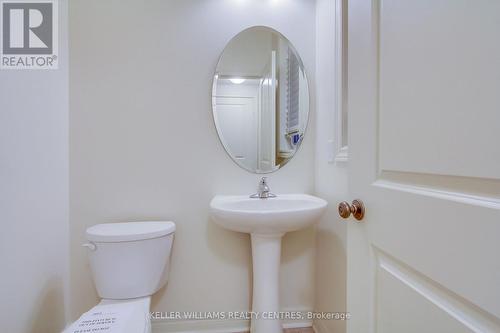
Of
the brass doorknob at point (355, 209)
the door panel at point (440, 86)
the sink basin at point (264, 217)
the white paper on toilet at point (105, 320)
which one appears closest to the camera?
the door panel at point (440, 86)

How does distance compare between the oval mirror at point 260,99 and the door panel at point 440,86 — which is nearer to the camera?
the door panel at point 440,86

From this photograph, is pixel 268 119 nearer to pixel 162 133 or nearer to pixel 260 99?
pixel 260 99

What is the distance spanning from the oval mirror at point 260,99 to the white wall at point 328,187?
0.44ft

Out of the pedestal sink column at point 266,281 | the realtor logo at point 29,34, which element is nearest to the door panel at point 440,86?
the pedestal sink column at point 266,281

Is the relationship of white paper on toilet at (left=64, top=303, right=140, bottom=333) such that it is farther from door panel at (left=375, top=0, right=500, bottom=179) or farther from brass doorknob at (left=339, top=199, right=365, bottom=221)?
door panel at (left=375, top=0, right=500, bottom=179)

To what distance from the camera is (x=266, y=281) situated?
132 cm

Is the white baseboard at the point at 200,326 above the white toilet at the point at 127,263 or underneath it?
underneath

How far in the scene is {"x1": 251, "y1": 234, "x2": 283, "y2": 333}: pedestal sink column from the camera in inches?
51.2

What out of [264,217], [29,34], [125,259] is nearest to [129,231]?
[125,259]

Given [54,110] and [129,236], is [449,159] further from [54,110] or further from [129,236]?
[54,110]

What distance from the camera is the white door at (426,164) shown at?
38 centimetres

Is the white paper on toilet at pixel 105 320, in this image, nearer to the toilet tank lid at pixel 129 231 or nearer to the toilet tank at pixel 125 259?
the toilet tank at pixel 125 259

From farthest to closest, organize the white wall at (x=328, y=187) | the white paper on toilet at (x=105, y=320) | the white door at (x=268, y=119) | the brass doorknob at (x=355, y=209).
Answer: the white door at (x=268, y=119) < the white wall at (x=328, y=187) < the white paper on toilet at (x=105, y=320) < the brass doorknob at (x=355, y=209)

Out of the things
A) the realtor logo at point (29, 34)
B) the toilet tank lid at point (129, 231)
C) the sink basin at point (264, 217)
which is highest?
the realtor logo at point (29, 34)
